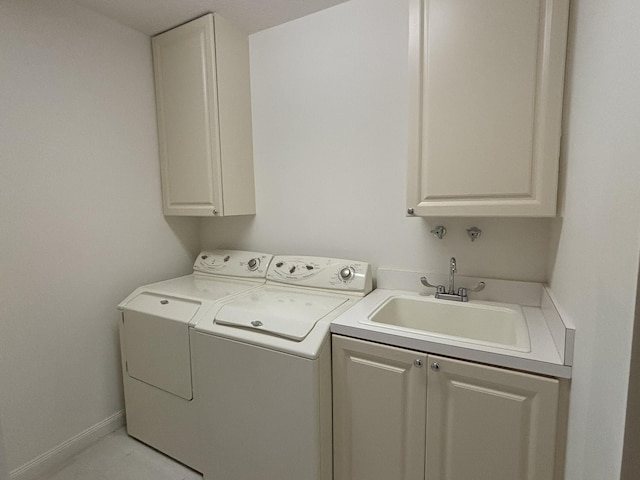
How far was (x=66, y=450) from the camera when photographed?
1.77 meters

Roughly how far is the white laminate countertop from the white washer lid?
0.13 m

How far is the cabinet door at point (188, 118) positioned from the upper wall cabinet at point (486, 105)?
1182 mm

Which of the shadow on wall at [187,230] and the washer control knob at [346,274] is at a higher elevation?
the shadow on wall at [187,230]

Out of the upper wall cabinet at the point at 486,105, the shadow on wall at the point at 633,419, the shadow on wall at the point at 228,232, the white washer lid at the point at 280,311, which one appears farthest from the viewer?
the shadow on wall at the point at 228,232

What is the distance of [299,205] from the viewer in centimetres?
210

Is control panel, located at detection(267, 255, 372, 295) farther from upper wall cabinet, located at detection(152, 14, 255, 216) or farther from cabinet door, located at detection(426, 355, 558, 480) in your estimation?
cabinet door, located at detection(426, 355, 558, 480)

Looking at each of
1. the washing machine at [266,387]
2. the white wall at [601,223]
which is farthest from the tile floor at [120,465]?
the white wall at [601,223]

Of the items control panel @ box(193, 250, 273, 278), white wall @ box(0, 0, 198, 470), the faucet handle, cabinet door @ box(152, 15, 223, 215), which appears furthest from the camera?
control panel @ box(193, 250, 273, 278)

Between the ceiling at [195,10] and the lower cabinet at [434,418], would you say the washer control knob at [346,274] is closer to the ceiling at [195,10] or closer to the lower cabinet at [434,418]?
the lower cabinet at [434,418]

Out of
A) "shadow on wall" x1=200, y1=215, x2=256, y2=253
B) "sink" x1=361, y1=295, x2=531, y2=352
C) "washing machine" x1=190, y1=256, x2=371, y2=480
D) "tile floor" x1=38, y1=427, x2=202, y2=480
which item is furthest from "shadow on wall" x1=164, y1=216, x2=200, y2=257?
"sink" x1=361, y1=295, x2=531, y2=352

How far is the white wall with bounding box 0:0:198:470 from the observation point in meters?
1.55

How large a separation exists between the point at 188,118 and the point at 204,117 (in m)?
0.14

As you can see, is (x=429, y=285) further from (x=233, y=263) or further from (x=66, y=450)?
(x=66, y=450)

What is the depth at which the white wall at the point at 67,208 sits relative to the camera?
1.55 metres
